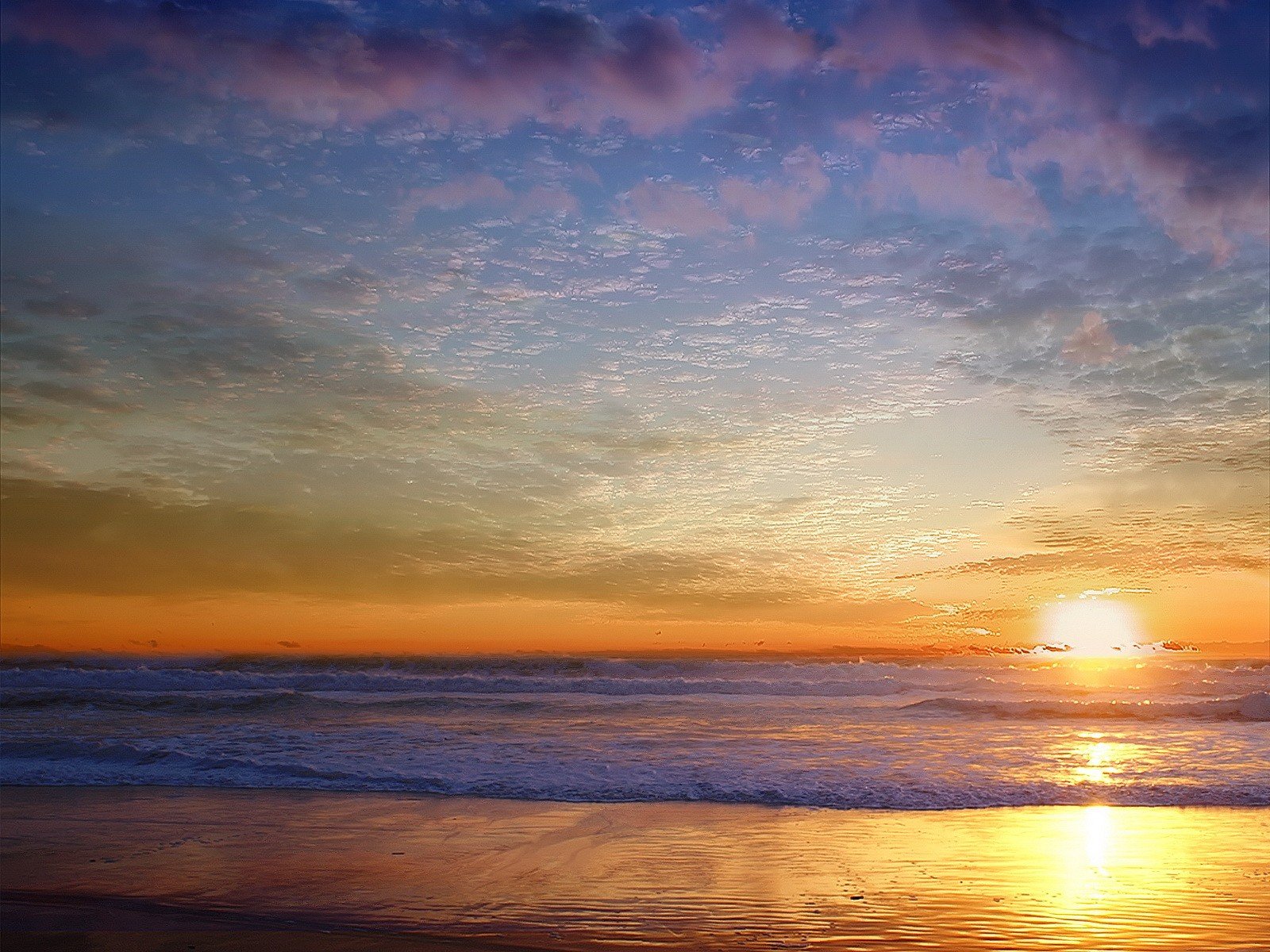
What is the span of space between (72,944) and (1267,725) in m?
25.1

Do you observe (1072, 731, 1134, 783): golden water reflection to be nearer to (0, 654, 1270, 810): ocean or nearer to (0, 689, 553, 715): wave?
(0, 654, 1270, 810): ocean

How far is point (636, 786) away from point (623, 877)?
209 inches

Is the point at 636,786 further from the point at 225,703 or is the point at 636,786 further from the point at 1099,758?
the point at 225,703

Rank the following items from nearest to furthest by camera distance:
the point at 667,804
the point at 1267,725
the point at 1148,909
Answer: the point at 1148,909
the point at 667,804
the point at 1267,725

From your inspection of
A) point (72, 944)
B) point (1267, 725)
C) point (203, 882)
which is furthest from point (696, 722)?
point (72, 944)

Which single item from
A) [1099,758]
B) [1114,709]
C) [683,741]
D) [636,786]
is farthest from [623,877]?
[1114,709]

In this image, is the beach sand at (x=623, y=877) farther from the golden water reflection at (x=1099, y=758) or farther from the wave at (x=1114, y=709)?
the wave at (x=1114, y=709)

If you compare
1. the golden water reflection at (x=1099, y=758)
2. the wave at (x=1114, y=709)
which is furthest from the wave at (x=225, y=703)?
the golden water reflection at (x=1099, y=758)

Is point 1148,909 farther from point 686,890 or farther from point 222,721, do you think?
point 222,721

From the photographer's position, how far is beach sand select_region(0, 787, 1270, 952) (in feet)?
21.8

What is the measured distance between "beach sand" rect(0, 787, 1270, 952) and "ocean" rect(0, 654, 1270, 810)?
1.47 metres

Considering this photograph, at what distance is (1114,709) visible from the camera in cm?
2617

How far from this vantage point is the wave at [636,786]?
1259 centimetres

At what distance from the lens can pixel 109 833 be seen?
1022cm
